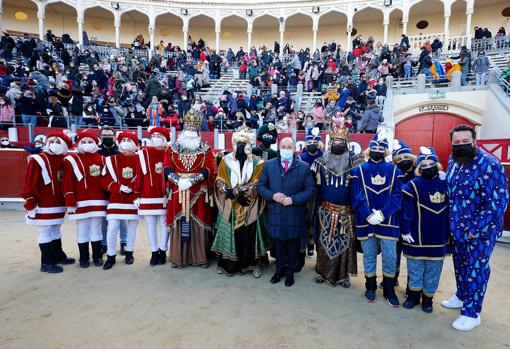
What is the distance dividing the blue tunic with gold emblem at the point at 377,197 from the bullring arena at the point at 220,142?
0.94 feet

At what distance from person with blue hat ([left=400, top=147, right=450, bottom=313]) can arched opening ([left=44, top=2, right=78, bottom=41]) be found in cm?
3198

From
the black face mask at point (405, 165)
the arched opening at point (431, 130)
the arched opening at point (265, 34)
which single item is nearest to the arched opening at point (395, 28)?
the arched opening at point (265, 34)

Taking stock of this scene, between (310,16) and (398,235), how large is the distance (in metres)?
27.4

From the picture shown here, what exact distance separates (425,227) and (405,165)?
0.85 metres

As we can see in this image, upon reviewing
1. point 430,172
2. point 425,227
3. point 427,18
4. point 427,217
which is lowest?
point 425,227

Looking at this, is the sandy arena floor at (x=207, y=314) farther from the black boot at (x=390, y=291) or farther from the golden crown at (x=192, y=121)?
the golden crown at (x=192, y=121)

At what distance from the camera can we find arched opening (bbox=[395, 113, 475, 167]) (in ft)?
47.5

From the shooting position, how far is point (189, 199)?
179 inches

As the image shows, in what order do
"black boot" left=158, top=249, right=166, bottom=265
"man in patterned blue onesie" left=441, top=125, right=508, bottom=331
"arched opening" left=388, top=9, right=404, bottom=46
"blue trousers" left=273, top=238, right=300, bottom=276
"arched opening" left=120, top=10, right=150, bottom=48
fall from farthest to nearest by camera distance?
"arched opening" left=120, top=10, right=150, bottom=48, "arched opening" left=388, top=9, right=404, bottom=46, "black boot" left=158, top=249, right=166, bottom=265, "blue trousers" left=273, top=238, right=300, bottom=276, "man in patterned blue onesie" left=441, top=125, right=508, bottom=331

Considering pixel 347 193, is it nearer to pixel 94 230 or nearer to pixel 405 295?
pixel 405 295

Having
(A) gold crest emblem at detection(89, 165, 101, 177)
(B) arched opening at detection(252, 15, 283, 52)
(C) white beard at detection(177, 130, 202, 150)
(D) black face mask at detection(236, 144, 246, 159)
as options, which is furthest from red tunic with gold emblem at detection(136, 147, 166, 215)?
(B) arched opening at detection(252, 15, 283, 52)

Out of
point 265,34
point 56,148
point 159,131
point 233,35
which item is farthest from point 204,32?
point 56,148

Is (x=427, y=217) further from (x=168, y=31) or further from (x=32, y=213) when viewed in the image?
(x=168, y=31)

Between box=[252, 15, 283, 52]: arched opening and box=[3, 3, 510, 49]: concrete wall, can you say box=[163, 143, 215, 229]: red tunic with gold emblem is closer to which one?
box=[3, 3, 510, 49]: concrete wall
